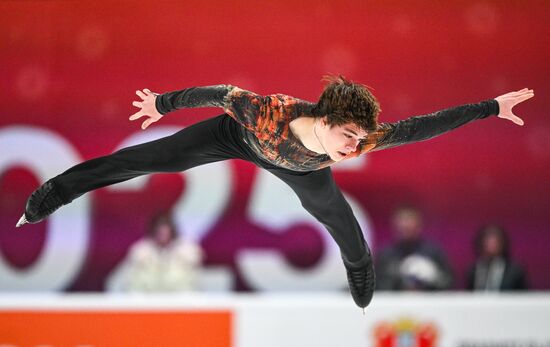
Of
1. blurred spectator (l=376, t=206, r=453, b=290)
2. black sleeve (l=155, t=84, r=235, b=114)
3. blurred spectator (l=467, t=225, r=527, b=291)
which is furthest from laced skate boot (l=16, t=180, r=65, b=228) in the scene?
blurred spectator (l=467, t=225, r=527, b=291)

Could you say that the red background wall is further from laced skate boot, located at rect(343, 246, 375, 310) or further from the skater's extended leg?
the skater's extended leg

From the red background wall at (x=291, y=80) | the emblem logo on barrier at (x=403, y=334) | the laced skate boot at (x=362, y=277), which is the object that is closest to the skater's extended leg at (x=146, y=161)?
the laced skate boot at (x=362, y=277)

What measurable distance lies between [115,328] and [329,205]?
203cm

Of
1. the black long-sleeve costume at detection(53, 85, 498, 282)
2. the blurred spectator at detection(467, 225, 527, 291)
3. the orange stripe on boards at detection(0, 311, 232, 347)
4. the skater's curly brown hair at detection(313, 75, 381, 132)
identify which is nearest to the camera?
the skater's curly brown hair at detection(313, 75, 381, 132)

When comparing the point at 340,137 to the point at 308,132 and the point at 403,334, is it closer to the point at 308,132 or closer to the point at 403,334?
the point at 308,132

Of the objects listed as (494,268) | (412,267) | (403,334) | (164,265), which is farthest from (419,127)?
(494,268)

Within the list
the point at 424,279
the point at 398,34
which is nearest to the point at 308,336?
the point at 424,279

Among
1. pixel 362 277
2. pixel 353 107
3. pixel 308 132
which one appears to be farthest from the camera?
pixel 362 277

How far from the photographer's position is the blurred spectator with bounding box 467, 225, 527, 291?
275 inches

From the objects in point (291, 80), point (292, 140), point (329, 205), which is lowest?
point (329, 205)

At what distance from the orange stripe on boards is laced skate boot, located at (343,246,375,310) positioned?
1.34m

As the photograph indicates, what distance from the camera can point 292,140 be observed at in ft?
12.1

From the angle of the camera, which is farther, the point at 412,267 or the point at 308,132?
the point at 412,267

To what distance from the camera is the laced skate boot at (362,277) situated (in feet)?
14.4
